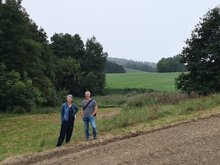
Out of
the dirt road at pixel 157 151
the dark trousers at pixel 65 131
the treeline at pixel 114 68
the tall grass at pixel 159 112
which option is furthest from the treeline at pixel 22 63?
the treeline at pixel 114 68

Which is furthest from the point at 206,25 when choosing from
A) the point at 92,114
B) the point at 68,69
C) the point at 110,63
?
the point at 110,63

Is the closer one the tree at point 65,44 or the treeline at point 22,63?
the treeline at point 22,63

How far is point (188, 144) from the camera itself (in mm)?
12164

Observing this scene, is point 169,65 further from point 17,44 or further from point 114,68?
point 17,44

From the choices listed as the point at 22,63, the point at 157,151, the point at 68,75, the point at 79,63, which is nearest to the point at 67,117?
the point at 157,151

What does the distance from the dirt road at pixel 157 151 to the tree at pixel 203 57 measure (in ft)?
64.3

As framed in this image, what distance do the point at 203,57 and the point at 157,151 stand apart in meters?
24.7

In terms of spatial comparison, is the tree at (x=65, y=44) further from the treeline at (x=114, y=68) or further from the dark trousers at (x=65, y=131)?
the dark trousers at (x=65, y=131)

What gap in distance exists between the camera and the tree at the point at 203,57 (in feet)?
113

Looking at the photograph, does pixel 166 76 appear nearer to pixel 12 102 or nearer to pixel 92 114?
pixel 12 102

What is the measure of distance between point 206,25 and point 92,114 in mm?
21488

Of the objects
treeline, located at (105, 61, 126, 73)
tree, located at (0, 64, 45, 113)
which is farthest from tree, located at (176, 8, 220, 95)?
treeline, located at (105, 61, 126, 73)

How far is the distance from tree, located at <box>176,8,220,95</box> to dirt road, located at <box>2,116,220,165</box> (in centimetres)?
1959

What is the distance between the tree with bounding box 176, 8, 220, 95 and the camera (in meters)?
34.5
